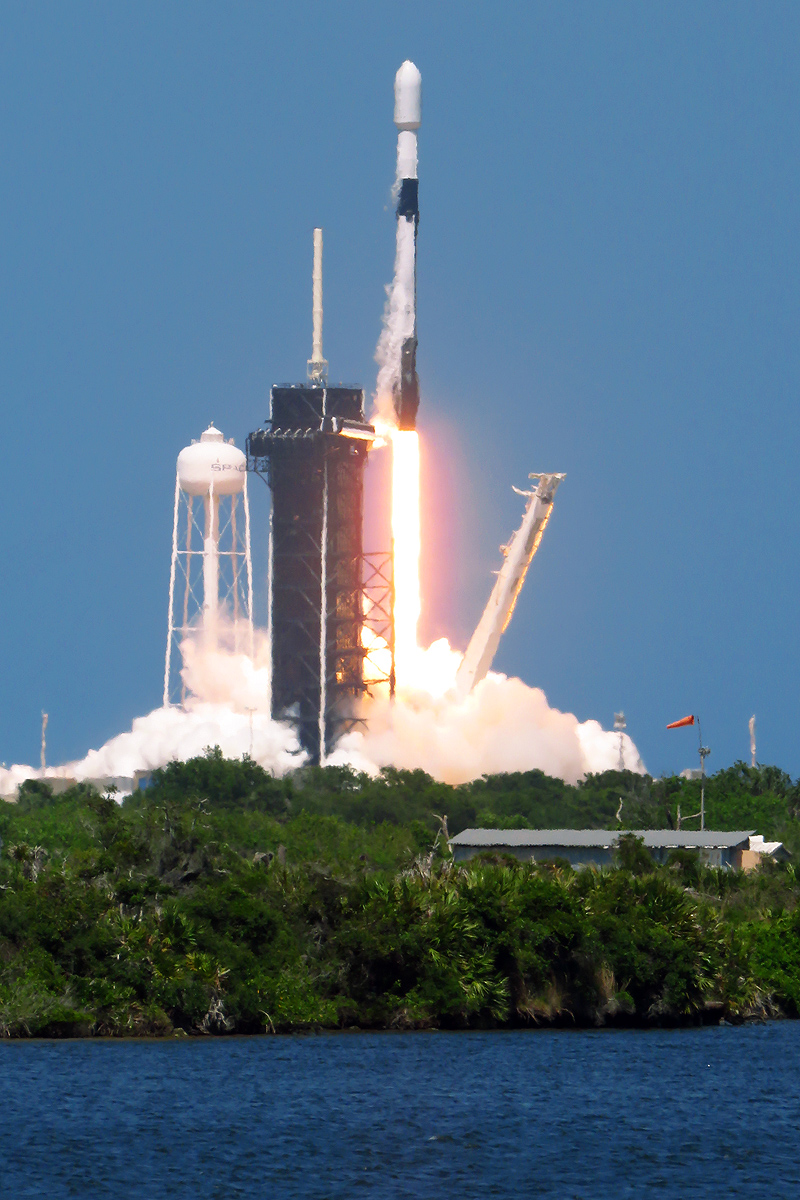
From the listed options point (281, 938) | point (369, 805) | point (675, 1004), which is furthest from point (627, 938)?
point (369, 805)

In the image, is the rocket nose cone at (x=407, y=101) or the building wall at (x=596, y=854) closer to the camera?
the building wall at (x=596, y=854)

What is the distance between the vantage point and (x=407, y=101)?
145m

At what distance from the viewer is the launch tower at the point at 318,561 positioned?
14612 cm

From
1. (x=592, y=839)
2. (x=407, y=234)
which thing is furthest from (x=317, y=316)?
(x=592, y=839)

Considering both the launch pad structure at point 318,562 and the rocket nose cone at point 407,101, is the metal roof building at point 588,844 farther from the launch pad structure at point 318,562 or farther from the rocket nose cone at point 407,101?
the rocket nose cone at point 407,101

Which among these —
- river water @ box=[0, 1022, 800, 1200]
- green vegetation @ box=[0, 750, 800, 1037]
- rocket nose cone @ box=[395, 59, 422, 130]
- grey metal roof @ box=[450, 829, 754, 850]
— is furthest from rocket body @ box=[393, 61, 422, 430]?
river water @ box=[0, 1022, 800, 1200]

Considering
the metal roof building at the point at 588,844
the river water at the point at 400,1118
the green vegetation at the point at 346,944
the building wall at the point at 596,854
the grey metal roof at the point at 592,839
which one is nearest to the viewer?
the river water at the point at 400,1118

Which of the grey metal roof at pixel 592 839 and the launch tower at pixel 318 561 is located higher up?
the launch tower at pixel 318 561

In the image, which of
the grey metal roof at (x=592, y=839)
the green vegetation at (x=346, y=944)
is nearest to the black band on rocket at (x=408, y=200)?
the grey metal roof at (x=592, y=839)

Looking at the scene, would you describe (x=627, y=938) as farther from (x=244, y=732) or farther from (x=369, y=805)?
(x=244, y=732)

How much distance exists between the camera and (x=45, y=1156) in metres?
51.7

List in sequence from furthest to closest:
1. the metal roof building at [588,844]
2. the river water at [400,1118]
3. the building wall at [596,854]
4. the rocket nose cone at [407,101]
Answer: the rocket nose cone at [407,101] → the metal roof building at [588,844] → the building wall at [596,854] → the river water at [400,1118]

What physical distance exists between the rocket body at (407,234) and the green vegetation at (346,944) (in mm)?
63261

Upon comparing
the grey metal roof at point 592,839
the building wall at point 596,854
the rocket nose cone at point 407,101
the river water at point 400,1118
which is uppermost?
the rocket nose cone at point 407,101
